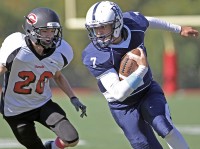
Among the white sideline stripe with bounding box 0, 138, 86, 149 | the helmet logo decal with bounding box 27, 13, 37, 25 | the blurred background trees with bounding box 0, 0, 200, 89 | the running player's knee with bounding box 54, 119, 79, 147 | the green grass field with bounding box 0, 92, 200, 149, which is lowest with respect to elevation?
the blurred background trees with bounding box 0, 0, 200, 89

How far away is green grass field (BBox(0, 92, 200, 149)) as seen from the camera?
25.5 ft

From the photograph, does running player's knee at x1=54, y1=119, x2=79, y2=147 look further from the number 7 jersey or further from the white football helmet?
the white football helmet

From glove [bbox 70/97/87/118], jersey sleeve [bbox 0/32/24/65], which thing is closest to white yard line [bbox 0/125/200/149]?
glove [bbox 70/97/87/118]

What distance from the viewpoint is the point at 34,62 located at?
19.6ft

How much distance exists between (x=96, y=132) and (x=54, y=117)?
2542mm

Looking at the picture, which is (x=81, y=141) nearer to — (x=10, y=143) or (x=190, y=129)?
(x=10, y=143)

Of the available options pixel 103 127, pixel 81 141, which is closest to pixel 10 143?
pixel 81 141

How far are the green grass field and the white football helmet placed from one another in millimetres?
2088

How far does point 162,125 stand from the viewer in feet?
18.3

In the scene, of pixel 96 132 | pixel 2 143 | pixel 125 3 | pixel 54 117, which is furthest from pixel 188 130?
pixel 125 3

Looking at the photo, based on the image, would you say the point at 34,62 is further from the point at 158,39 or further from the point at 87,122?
the point at 158,39

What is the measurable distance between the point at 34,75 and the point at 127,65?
82 cm

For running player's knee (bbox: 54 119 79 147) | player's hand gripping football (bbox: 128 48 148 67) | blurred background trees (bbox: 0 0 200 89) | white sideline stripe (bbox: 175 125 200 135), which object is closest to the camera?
player's hand gripping football (bbox: 128 48 148 67)

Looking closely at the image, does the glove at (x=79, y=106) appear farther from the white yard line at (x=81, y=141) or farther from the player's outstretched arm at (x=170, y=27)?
the white yard line at (x=81, y=141)
